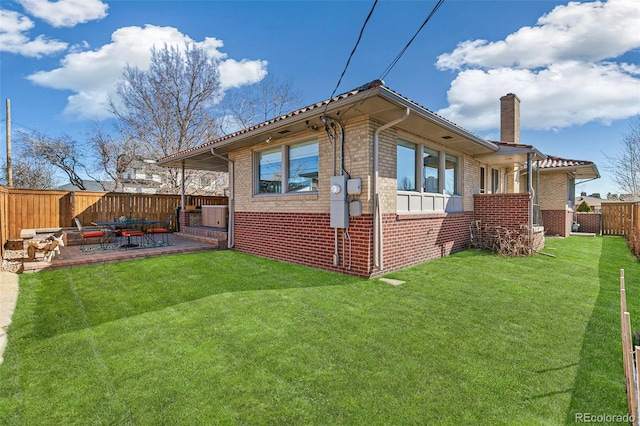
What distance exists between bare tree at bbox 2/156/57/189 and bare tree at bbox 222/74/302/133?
1260 centimetres

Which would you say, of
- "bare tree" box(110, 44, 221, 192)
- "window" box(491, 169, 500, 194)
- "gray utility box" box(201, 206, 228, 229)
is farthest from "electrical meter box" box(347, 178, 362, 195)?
"bare tree" box(110, 44, 221, 192)

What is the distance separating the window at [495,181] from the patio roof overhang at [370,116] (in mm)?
3066

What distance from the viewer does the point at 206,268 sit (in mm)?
6980

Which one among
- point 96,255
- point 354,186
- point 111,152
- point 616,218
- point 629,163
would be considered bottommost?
point 96,255

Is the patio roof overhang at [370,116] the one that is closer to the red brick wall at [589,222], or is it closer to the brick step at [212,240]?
the brick step at [212,240]

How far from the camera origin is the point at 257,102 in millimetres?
24281

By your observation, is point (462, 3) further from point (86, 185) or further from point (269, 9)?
point (86, 185)

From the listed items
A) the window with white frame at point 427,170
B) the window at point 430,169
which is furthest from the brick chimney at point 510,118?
the window at point 430,169

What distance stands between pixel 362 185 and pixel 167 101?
18.9 m

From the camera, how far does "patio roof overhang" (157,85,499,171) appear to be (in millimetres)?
5410

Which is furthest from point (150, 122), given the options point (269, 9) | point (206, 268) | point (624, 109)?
point (624, 109)

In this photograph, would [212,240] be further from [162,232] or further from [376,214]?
[376,214]

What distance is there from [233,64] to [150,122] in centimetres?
715
